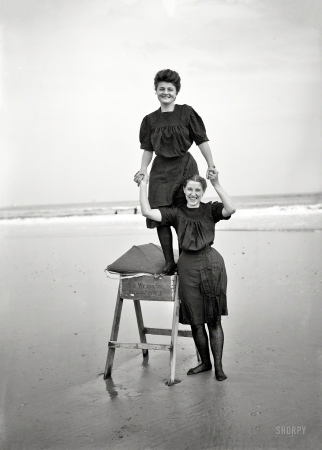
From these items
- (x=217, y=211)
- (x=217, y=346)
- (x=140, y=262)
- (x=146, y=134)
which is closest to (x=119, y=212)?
(x=146, y=134)

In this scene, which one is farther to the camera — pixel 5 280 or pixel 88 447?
pixel 5 280

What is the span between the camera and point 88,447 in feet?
8.61

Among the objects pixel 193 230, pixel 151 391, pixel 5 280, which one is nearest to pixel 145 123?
pixel 193 230

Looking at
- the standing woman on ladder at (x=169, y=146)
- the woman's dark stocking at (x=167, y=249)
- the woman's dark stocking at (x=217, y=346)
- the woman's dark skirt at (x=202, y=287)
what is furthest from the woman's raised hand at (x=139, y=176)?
the woman's dark stocking at (x=217, y=346)

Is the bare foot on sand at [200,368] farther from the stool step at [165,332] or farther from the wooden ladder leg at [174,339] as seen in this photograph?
the stool step at [165,332]

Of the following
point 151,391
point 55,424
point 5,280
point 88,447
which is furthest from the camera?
point 5,280

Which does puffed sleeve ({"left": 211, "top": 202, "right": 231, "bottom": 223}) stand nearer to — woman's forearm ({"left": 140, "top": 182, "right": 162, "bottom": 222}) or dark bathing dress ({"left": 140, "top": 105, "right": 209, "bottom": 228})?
dark bathing dress ({"left": 140, "top": 105, "right": 209, "bottom": 228})

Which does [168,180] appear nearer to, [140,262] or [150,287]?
[140,262]

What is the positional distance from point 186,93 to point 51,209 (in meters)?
18.9

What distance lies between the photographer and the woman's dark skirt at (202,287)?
12.1 ft

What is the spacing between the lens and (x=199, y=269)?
3.70 metres

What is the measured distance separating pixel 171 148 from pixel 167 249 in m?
0.75

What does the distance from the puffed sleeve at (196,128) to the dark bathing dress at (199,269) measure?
497mm

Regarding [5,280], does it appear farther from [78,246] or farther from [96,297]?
[78,246]
